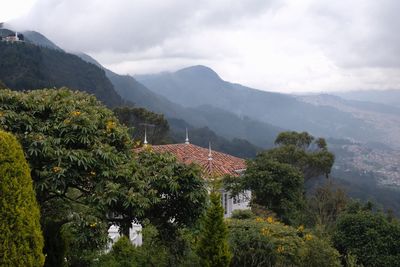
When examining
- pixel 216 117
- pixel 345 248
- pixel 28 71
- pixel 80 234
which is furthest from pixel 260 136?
pixel 80 234

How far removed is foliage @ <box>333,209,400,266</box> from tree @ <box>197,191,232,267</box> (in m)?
8.16

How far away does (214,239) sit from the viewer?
9648 mm

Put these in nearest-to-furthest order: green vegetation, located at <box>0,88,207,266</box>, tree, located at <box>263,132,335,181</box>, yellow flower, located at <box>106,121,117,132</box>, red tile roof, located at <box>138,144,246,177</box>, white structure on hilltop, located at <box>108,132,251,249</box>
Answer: green vegetation, located at <box>0,88,207,266</box>, yellow flower, located at <box>106,121,117,132</box>, white structure on hilltop, located at <box>108,132,251,249</box>, red tile roof, located at <box>138,144,246,177</box>, tree, located at <box>263,132,335,181</box>

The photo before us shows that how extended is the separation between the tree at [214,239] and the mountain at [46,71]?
175 feet

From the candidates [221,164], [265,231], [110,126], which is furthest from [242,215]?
[110,126]

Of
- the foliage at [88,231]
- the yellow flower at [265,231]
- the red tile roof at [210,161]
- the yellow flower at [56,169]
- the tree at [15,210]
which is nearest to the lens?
the tree at [15,210]

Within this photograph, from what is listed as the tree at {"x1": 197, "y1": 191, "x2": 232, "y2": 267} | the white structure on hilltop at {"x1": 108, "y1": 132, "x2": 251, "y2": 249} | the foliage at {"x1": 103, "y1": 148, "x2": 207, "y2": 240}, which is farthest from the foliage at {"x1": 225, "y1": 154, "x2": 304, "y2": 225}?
the foliage at {"x1": 103, "y1": 148, "x2": 207, "y2": 240}

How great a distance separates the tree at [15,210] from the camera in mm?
5562

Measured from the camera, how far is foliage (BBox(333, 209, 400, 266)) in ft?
54.0

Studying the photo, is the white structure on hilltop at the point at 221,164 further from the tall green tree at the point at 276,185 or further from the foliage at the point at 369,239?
the foliage at the point at 369,239

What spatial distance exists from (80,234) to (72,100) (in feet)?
8.05

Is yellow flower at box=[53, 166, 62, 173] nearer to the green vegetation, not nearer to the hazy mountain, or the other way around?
the green vegetation

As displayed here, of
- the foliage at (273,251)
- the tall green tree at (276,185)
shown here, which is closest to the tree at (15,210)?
the foliage at (273,251)

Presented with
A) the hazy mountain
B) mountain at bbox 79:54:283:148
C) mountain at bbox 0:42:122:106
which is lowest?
mountain at bbox 79:54:283:148
